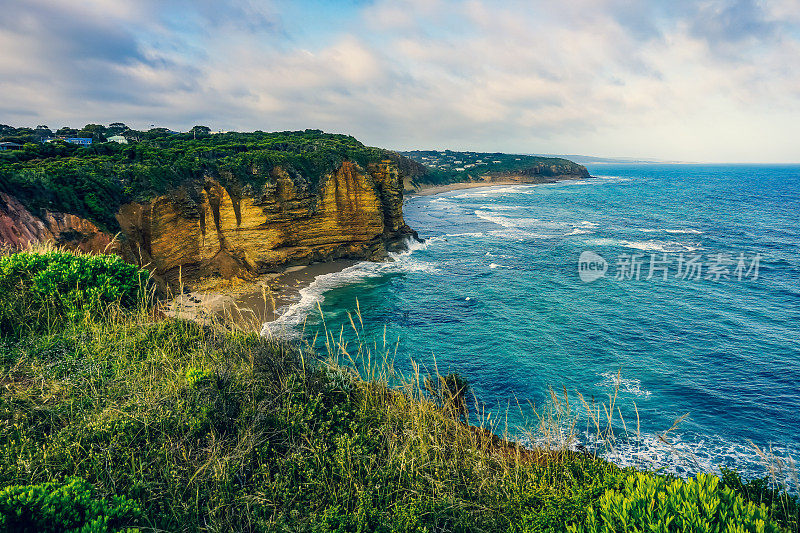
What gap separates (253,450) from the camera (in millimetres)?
6301

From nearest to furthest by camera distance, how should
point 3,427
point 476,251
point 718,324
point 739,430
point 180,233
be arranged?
point 3,427
point 739,430
point 718,324
point 180,233
point 476,251

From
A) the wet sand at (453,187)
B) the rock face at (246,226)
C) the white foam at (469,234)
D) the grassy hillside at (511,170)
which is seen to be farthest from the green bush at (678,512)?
the grassy hillside at (511,170)

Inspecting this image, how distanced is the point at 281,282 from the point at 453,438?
27767 mm

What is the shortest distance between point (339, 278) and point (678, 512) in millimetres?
31923

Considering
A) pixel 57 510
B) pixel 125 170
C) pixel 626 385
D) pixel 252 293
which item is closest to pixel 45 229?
pixel 125 170

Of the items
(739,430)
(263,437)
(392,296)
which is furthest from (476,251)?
(263,437)

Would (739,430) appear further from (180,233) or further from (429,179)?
(429,179)

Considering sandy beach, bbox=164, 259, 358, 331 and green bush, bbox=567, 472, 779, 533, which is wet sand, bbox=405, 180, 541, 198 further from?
green bush, bbox=567, 472, 779, 533

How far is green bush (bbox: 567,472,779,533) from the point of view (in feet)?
14.2

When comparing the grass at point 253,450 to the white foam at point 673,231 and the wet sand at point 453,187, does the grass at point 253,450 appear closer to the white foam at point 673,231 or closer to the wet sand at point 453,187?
the white foam at point 673,231

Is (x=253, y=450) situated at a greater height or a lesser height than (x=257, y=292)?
greater

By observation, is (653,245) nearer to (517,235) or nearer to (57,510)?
(517,235)

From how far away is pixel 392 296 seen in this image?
103 feet

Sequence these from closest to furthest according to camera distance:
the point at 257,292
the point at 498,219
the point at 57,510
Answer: the point at 57,510 < the point at 257,292 < the point at 498,219
